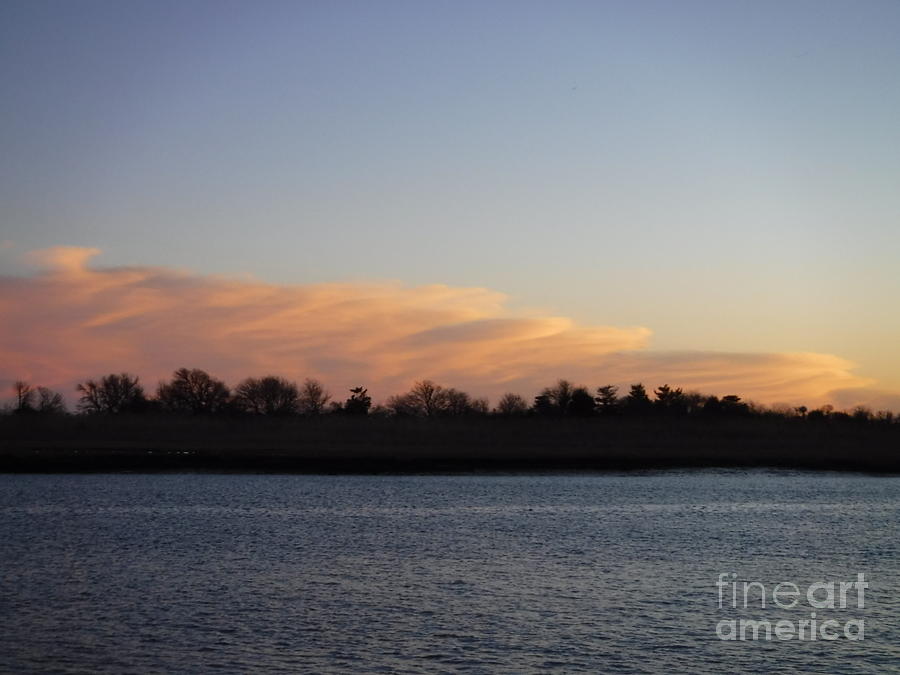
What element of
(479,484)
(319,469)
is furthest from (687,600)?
(319,469)

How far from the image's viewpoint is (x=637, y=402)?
550 feet

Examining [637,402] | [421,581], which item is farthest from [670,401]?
[421,581]

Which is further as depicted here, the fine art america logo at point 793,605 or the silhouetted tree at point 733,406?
the silhouetted tree at point 733,406

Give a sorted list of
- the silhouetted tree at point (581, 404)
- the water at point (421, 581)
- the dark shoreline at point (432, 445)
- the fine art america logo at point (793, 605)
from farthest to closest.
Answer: the silhouetted tree at point (581, 404), the dark shoreline at point (432, 445), the fine art america logo at point (793, 605), the water at point (421, 581)

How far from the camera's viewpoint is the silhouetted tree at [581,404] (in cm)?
15638

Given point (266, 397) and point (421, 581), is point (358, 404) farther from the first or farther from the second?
point (421, 581)

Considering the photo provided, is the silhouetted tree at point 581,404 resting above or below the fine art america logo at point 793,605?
above

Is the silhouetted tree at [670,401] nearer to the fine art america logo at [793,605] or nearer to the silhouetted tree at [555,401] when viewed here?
the silhouetted tree at [555,401]

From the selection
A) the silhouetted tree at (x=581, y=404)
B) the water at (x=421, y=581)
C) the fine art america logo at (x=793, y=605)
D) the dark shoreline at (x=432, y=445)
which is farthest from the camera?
the silhouetted tree at (x=581, y=404)

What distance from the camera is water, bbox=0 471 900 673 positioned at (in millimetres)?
20875

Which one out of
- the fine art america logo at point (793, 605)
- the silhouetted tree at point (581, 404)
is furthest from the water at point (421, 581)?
the silhouetted tree at point (581, 404)

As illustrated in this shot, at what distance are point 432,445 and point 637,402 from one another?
73.2m

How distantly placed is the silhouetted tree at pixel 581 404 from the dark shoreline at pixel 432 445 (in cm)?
4099

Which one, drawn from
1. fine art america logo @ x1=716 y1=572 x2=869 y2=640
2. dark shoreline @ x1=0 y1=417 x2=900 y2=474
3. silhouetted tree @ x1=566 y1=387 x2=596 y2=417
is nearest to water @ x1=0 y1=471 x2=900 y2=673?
fine art america logo @ x1=716 y1=572 x2=869 y2=640
